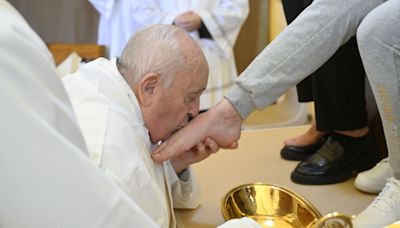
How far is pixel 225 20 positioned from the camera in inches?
89.4

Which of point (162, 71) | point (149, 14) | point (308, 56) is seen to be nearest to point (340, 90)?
point (308, 56)

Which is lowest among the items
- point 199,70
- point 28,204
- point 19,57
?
point 199,70

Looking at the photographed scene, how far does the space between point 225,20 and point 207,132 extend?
1319 millimetres

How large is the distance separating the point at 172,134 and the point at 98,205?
502mm

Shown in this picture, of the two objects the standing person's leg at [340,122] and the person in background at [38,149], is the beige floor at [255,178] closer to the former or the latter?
the standing person's leg at [340,122]

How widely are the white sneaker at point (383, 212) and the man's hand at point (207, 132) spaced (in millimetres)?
292

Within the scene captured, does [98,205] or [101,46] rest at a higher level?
[98,205]

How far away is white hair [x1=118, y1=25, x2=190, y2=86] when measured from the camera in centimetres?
88

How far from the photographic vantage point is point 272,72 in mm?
1078

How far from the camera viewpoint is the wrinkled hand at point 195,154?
1.04 meters

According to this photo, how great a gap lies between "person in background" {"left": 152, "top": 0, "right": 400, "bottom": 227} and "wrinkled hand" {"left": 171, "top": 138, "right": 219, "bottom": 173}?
16 mm

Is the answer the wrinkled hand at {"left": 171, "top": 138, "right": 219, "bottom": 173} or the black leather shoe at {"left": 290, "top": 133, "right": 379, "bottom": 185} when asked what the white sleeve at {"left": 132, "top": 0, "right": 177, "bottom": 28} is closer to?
the black leather shoe at {"left": 290, "top": 133, "right": 379, "bottom": 185}

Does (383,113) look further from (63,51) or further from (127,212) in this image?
(63,51)

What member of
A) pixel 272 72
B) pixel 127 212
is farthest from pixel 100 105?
pixel 272 72
